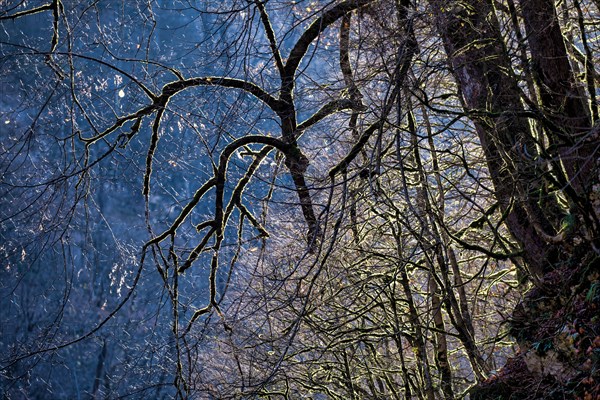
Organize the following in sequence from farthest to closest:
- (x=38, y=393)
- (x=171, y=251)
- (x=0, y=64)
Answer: (x=38, y=393), (x=171, y=251), (x=0, y=64)

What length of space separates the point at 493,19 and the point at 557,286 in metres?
2.00

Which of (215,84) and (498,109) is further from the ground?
(215,84)

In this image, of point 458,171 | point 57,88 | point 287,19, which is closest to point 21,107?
point 57,88

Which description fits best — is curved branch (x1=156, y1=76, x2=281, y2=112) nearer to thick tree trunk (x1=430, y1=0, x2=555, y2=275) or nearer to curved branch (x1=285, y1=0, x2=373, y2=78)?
curved branch (x1=285, y1=0, x2=373, y2=78)

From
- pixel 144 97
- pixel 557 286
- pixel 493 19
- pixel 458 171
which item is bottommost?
pixel 557 286

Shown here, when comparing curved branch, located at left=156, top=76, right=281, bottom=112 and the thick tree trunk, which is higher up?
curved branch, located at left=156, top=76, right=281, bottom=112

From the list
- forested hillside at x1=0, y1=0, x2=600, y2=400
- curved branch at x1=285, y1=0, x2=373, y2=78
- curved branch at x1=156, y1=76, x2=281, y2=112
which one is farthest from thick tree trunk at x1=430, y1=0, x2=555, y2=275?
curved branch at x1=156, y1=76, x2=281, y2=112

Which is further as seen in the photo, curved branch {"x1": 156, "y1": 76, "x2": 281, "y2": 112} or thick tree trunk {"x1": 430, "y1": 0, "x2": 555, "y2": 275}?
curved branch {"x1": 156, "y1": 76, "x2": 281, "y2": 112}

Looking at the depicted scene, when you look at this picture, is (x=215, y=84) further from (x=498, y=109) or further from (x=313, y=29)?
(x=498, y=109)

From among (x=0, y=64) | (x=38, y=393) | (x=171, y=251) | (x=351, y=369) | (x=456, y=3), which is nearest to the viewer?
(x=0, y=64)

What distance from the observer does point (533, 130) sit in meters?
5.51

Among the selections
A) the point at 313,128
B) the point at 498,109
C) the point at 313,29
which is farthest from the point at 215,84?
the point at 498,109

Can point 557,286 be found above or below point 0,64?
below

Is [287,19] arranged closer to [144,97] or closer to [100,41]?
[100,41]
